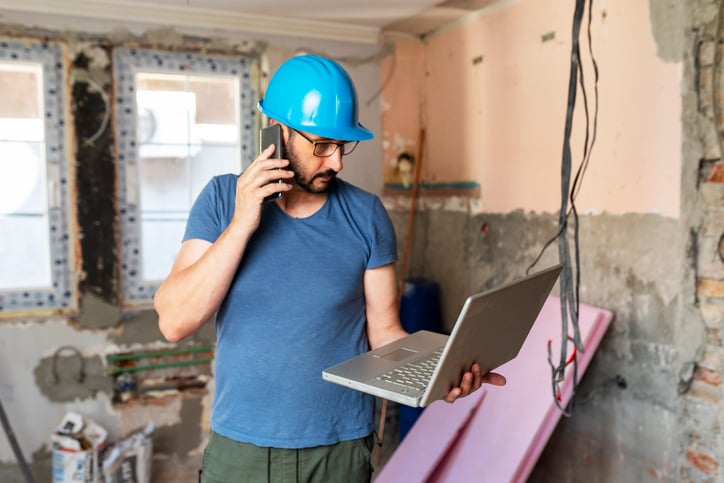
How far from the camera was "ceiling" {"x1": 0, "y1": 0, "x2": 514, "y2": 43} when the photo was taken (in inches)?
107

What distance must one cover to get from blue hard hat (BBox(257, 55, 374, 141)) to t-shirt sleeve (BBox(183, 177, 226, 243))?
219 millimetres

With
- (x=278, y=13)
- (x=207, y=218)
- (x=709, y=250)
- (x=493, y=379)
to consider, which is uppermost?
(x=278, y=13)

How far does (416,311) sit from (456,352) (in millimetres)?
2187

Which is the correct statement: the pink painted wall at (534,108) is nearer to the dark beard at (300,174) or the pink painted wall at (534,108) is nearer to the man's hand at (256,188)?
the dark beard at (300,174)

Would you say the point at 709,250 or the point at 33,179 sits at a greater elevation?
the point at 33,179

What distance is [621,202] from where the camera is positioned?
2.25 meters

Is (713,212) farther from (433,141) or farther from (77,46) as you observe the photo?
(77,46)

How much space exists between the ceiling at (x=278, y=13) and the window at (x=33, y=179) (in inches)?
8.8

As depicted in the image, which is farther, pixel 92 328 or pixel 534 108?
pixel 92 328

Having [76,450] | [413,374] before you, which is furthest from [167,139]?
[413,374]

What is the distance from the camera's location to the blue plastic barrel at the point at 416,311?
3182mm

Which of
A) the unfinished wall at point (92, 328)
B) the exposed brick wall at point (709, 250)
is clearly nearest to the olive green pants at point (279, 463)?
the exposed brick wall at point (709, 250)

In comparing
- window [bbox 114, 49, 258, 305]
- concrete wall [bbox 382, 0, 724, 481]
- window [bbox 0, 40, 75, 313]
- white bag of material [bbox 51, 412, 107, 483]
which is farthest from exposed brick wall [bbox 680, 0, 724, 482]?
window [bbox 0, 40, 75, 313]

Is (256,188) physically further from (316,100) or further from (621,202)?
(621,202)
